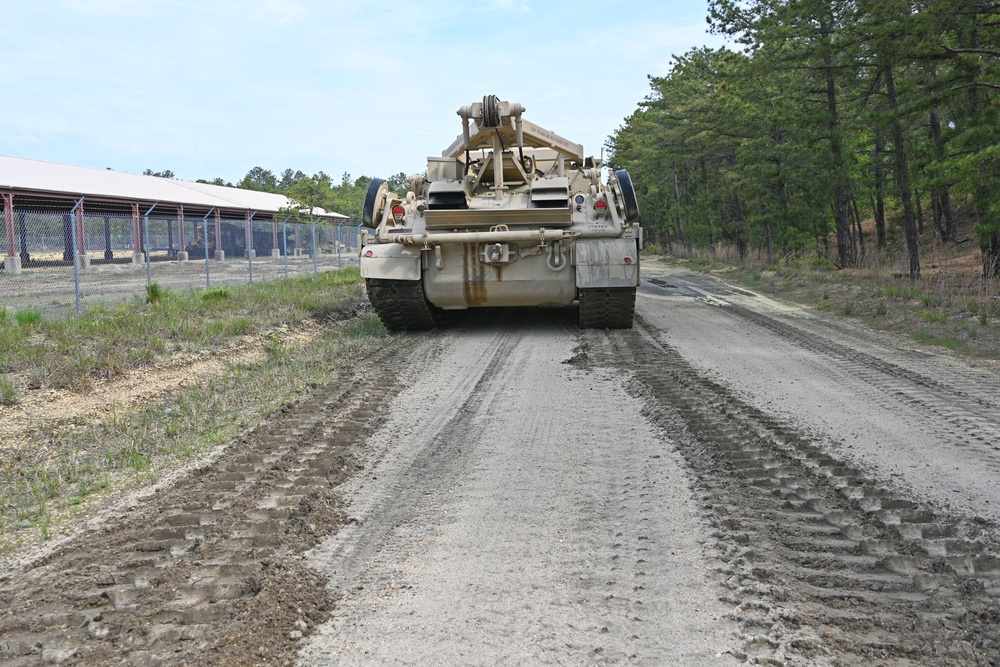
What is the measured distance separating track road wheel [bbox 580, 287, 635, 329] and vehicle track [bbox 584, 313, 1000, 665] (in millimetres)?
4506

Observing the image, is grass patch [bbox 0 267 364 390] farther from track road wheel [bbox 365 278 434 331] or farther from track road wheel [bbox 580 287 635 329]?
track road wheel [bbox 580 287 635 329]

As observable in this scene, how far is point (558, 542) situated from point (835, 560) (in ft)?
3.53

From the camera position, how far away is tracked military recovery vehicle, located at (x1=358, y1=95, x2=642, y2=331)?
9.13 m

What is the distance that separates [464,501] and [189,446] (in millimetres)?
1991

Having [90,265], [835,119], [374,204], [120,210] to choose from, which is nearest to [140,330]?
[374,204]

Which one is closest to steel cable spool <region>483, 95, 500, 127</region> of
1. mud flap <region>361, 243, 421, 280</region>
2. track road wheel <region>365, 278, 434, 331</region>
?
mud flap <region>361, 243, 421, 280</region>

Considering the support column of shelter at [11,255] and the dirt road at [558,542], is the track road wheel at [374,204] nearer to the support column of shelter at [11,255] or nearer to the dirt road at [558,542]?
the dirt road at [558,542]

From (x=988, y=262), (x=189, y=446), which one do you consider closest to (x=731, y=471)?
(x=189, y=446)

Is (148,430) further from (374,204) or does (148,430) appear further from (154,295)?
(154,295)

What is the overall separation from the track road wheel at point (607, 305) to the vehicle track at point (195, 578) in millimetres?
5280

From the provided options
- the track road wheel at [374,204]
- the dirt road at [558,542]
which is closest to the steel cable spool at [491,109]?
the track road wheel at [374,204]

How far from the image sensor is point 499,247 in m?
9.13

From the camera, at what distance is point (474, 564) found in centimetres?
306

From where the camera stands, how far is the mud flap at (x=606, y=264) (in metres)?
9.09
